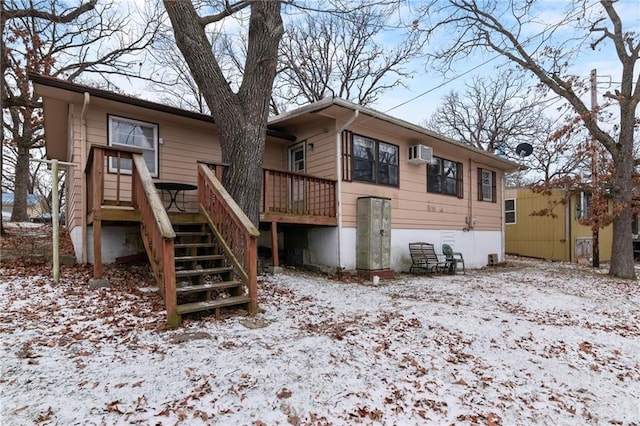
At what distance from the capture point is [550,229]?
15.6 m

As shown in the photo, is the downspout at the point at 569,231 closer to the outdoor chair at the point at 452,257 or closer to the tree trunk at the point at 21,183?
the outdoor chair at the point at 452,257

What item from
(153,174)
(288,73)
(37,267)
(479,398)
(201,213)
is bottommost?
(479,398)

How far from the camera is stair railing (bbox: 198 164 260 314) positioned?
427 cm

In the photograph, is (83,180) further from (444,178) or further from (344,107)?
(444,178)

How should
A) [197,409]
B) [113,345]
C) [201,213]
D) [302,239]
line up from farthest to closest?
[302,239] → [201,213] → [113,345] → [197,409]

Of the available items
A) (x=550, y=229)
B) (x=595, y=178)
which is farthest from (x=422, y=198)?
(x=550, y=229)

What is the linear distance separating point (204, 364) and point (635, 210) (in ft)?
41.8

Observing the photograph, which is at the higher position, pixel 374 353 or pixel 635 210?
pixel 635 210

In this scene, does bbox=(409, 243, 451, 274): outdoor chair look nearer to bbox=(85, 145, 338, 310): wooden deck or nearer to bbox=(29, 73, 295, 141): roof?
bbox=(85, 145, 338, 310): wooden deck

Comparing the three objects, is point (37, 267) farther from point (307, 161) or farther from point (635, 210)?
point (635, 210)

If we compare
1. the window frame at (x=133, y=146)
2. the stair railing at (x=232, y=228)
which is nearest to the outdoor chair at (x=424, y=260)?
the stair railing at (x=232, y=228)

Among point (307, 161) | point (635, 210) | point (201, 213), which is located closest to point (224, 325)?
point (201, 213)

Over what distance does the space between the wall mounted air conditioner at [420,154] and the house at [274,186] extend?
1.1 inches

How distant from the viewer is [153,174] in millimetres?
7480
